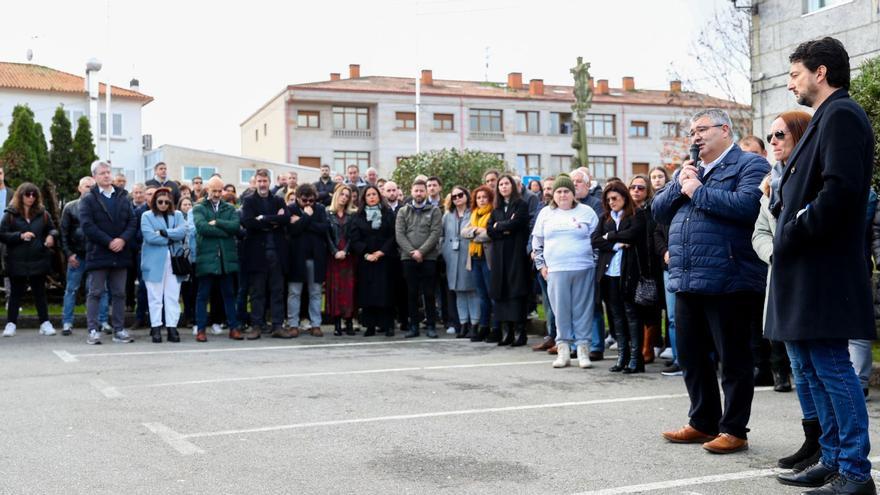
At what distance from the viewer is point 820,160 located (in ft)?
15.5

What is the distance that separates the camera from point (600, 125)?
72.4m

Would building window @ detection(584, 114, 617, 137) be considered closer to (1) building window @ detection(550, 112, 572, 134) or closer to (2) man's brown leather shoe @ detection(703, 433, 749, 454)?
(1) building window @ detection(550, 112, 572, 134)

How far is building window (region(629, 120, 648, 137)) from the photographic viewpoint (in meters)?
73.2

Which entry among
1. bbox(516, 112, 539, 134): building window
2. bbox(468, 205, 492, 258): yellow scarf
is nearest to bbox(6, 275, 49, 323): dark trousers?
bbox(468, 205, 492, 258): yellow scarf

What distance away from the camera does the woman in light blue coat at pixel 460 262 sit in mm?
13023

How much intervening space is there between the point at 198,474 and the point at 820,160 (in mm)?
3701

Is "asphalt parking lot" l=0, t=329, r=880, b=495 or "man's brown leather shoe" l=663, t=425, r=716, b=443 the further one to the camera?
"man's brown leather shoe" l=663, t=425, r=716, b=443

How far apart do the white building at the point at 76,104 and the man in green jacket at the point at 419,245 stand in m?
54.5

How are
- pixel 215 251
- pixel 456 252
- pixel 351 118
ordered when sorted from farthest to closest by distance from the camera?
1. pixel 351 118
2. pixel 456 252
3. pixel 215 251

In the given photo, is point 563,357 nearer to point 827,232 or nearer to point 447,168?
point 827,232

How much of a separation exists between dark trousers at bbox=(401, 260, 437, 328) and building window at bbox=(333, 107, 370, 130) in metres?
54.8

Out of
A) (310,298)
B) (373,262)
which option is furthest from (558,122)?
(310,298)

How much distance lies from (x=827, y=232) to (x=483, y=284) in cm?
832

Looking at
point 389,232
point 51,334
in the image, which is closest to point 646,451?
point 389,232
